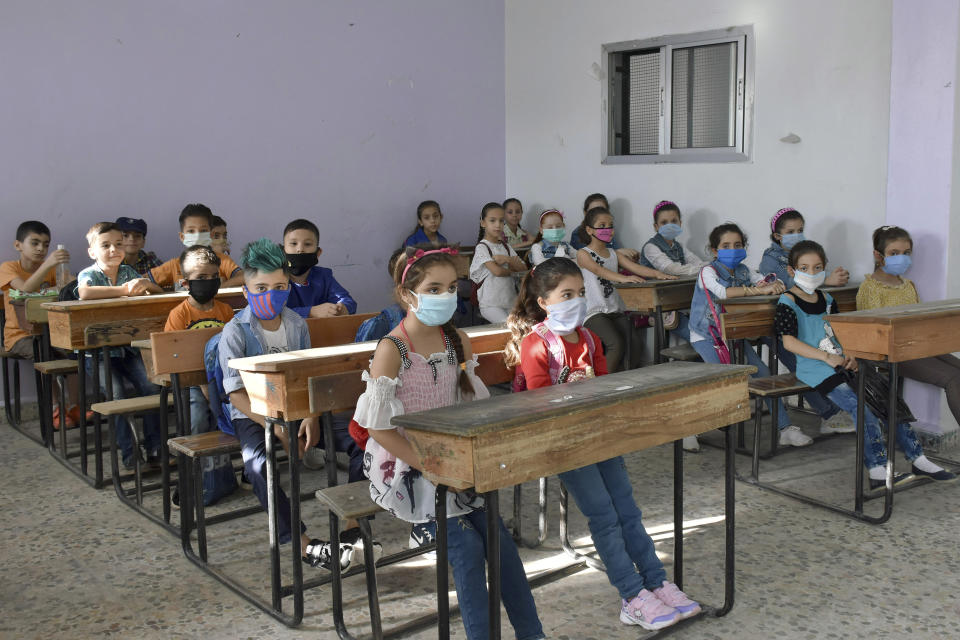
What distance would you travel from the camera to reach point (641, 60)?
7.18 meters

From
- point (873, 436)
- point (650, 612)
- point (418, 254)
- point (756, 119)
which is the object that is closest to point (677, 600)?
point (650, 612)

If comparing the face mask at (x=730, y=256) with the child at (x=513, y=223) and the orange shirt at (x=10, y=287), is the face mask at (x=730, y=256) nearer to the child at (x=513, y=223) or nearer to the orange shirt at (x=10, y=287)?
the child at (x=513, y=223)

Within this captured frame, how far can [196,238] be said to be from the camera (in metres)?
5.50

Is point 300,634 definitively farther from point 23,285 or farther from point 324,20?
point 324,20

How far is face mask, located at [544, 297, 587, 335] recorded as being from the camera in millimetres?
3055

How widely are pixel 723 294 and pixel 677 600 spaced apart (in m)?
2.54

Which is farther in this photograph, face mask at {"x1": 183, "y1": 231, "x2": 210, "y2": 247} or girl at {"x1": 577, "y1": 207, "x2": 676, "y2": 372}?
girl at {"x1": 577, "y1": 207, "x2": 676, "y2": 372}

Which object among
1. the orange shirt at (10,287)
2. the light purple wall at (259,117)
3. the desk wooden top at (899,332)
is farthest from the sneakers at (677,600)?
the light purple wall at (259,117)

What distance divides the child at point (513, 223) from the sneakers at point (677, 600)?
16.3ft

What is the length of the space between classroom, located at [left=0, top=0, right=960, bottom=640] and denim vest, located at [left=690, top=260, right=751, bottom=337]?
0.7 inches

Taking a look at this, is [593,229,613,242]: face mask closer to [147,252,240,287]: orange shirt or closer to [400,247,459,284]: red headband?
[147,252,240,287]: orange shirt

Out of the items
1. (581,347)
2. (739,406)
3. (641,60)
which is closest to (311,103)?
(641,60)

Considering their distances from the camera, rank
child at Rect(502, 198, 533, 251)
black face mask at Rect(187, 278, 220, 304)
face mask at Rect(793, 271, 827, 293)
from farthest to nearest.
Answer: child at Rect(502, 198, 533, 251), face mask at Rect(793, 271, 827, 293), black face mask at Rect(187, 278, 220, 304)

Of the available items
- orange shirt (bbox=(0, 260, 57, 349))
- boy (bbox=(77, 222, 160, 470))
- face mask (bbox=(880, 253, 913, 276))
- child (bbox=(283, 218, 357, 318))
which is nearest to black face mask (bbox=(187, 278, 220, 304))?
child (bbox=(283, 218, 357, 318))
